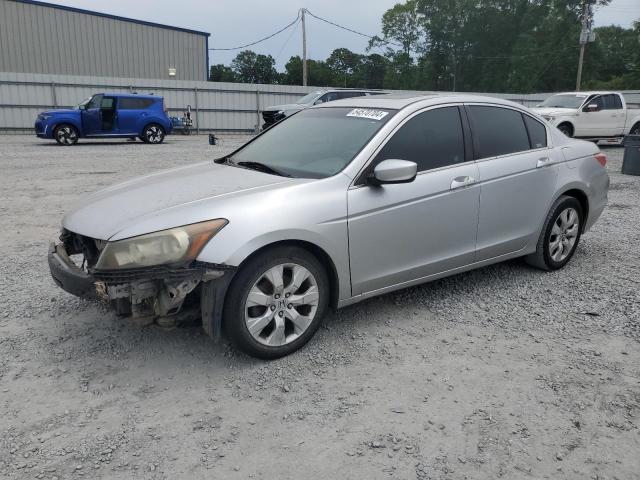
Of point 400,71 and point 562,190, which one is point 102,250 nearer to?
point 562,190

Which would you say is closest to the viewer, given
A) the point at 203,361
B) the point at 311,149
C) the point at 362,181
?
the point at 203,361

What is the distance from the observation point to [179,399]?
2.96m

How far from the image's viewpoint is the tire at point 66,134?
57.1ft

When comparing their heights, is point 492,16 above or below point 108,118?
above

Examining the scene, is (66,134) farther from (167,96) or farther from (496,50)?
(496,50)

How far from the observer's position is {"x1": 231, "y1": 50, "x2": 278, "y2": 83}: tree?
83.8 meters

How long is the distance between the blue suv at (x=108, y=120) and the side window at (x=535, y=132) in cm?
1617

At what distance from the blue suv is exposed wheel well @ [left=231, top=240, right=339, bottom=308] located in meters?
16.5

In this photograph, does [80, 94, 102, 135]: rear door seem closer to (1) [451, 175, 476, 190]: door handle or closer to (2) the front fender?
(2) the front fender

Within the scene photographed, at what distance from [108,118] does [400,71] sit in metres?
58.2

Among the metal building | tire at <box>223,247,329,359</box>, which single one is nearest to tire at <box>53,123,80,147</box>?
the metal building

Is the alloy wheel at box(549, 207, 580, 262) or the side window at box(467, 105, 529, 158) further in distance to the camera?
the alloy wheel at box(549, 207, 580, 262)

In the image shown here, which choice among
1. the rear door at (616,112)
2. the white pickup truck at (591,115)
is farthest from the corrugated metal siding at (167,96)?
the rear door at (616,112)

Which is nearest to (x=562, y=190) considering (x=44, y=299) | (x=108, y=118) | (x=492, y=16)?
(x=44, y=299)
